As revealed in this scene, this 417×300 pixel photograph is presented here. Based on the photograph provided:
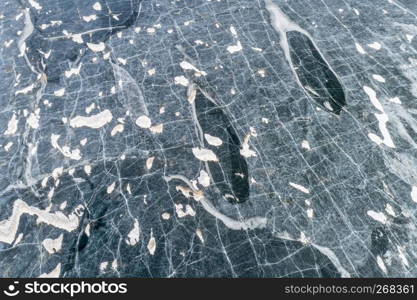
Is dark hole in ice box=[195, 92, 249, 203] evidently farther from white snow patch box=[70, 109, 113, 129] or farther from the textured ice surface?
white snow patch box=[70, 109, 113, 129]

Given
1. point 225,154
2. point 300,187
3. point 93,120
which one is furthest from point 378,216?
point 93,120

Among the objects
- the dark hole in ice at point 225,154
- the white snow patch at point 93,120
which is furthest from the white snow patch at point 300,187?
the white snow patch at point 93,120

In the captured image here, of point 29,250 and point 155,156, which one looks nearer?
point 29,250

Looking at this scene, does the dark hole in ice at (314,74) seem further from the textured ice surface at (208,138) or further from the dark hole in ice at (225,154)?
the dark hole in ice at (225,154)

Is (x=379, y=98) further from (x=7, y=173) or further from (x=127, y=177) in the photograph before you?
(x=7, y=173)

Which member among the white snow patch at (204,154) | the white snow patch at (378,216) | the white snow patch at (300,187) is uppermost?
the white snow patch at (378,216)

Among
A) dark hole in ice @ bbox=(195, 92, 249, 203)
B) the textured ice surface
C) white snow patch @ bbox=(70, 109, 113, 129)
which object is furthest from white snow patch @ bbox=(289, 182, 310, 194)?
white snow patch @ bbox=(70, 109, 113, 129)

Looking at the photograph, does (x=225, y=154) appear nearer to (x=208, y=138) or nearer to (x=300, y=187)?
(x=208, y=138)

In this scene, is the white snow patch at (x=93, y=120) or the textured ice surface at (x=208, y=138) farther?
the white snow patch at (x=93, y=120)

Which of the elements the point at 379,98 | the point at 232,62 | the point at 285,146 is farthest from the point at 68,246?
the point at 379,98
